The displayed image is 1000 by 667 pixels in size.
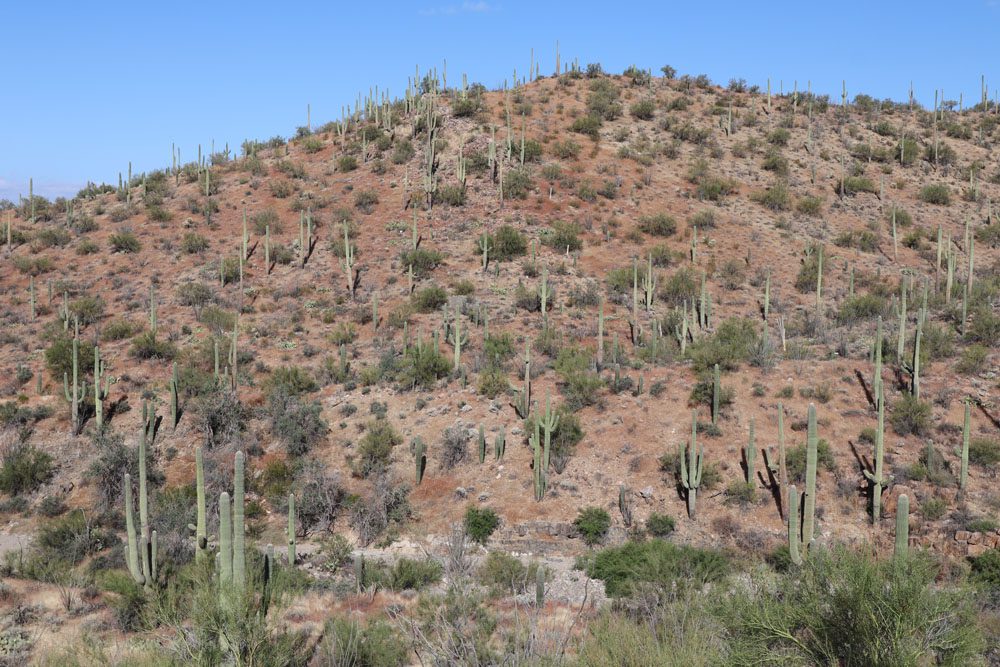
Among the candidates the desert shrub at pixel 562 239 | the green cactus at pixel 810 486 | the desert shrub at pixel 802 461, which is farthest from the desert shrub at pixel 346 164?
the green cactus at pixel 810 486

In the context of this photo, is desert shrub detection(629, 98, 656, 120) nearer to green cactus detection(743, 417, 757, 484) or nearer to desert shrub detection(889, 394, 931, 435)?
desert shrub detection(889, 394, 931, 435)

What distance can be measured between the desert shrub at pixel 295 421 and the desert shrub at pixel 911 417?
15.0 meters

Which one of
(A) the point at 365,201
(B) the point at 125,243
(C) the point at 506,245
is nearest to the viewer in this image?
(C) the point at 506,245

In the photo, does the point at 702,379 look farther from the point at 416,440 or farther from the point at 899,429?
the point at 416,440

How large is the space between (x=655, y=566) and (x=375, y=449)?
28.8ft

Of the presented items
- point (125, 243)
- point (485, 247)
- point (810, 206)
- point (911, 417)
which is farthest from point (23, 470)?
point (810, 206)

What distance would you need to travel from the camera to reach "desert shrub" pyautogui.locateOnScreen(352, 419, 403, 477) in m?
18.5

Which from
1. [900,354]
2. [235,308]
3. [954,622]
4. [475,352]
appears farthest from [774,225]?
[954,622]

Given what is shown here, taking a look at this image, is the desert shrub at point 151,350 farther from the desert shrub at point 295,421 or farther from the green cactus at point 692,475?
the green cactus at point 692,475

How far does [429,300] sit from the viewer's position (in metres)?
26.4

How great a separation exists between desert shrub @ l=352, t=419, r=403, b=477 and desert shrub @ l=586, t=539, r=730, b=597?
6.61 metres

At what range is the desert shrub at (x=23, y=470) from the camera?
17.7 metres

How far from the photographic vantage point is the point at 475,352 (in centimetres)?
2303

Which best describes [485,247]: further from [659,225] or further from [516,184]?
[659,225]
